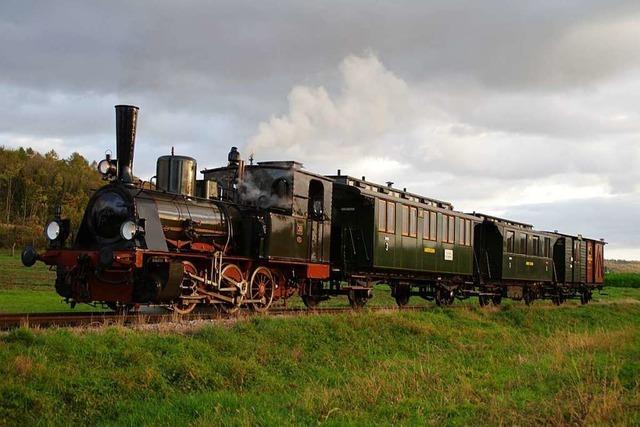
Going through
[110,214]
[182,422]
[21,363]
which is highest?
[110,214]

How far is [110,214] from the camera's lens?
520 inches

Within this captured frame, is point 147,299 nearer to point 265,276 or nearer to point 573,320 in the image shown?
point 265,276

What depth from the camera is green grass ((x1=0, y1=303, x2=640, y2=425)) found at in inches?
340

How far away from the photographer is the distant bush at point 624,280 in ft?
205

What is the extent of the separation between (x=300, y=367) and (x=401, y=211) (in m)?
9.18

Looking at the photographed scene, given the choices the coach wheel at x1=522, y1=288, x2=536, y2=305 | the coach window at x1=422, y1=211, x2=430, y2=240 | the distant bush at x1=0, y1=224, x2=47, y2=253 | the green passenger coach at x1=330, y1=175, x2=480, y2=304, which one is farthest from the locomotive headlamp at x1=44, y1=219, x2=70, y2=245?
the distant bush at x1=0, y1=224, x2=47, y2=253

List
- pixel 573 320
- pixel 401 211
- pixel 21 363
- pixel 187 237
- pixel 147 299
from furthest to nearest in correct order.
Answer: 1. pixel 573 320
2. pixel 401 211
3. pixel 187 237
4. pixel 147 299
5. pixel 21 363

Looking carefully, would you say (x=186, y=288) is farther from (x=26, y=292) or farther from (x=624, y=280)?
(x=624, y=280)

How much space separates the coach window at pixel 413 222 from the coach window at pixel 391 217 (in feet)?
3.50

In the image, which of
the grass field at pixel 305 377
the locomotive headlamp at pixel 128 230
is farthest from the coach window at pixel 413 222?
the locomotive headlamp at pixel 128 230

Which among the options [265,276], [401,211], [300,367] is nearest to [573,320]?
[401,211]

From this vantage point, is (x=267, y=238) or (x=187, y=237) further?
(x=267, y=238)

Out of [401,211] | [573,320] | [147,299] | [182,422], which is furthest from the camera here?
[573,320]

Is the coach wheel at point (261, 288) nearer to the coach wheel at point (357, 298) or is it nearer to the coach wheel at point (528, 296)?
the coach wheel at point (357, 298)
